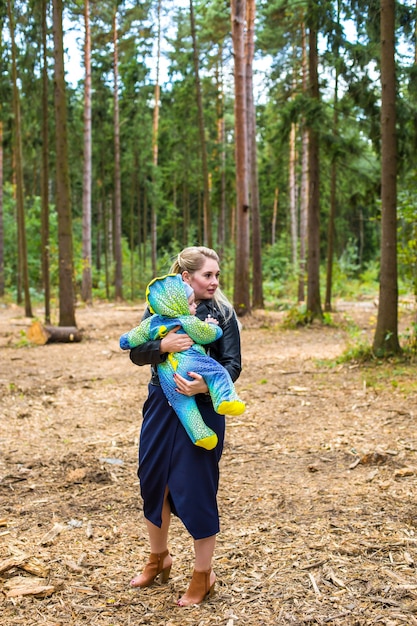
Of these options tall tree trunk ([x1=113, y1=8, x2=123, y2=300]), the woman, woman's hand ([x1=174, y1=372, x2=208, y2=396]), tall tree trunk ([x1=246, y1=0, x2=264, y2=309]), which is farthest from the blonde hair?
tall tree trunk ([x1=113, y1=8, x2=123, y2=300])

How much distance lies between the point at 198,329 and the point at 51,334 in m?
10.5

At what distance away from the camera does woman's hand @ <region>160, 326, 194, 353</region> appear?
288 cm

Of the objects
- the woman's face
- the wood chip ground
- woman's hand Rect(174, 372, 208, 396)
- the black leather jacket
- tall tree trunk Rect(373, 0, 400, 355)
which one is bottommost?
the wood chip ground

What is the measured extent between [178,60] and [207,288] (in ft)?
89.8

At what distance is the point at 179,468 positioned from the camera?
2.94 meters

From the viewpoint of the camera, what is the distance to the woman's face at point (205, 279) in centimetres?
302

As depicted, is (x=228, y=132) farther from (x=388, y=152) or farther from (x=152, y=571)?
(x=152, y=571)

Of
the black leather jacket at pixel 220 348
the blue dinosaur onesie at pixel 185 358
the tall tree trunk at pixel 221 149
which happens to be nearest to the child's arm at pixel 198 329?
the blue dinosaur onesie at pixel 185 358

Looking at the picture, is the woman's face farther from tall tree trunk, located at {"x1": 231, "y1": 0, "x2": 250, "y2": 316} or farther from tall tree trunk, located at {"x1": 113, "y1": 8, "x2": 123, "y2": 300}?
tall tree trunk, located at {"x1": 113, "y1": 8, "x2": 123, "y2": 300}

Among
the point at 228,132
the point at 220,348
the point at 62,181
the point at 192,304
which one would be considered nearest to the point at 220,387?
the point at 220,348

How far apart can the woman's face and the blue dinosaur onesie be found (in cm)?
11

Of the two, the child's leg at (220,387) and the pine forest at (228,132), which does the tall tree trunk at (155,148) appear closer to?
the pine forest at (228,132)

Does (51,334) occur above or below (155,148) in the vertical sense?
below

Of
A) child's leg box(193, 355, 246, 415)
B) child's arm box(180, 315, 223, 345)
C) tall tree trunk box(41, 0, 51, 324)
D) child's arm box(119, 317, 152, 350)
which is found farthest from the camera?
tall tree trunk box(41, 0, 51, 324)
